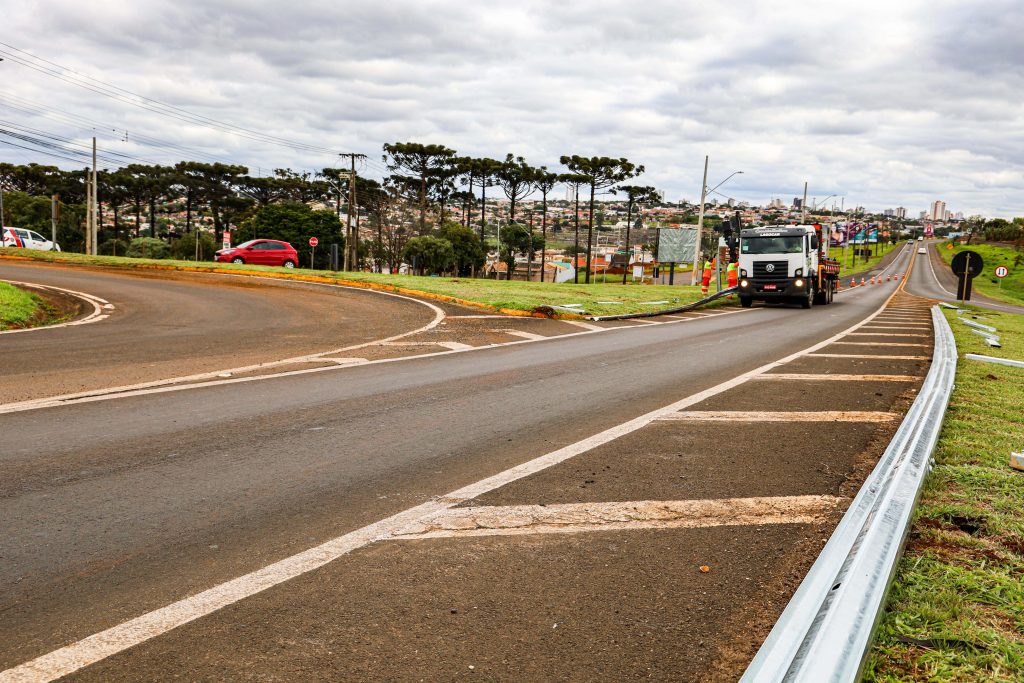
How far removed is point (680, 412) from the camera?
627cm

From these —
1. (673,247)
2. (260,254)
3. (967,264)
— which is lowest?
(260,254)

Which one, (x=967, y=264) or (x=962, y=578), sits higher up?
(x=967, y=264)

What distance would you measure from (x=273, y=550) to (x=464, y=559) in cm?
88

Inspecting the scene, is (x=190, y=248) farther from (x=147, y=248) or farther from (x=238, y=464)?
(x=238, y=464)

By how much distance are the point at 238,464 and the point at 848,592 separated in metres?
3.57

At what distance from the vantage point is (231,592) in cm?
283

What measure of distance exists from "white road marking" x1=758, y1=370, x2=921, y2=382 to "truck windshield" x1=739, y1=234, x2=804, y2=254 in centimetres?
1624

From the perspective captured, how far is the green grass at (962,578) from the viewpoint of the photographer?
2318 mm

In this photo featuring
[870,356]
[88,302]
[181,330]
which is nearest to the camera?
[870,356]

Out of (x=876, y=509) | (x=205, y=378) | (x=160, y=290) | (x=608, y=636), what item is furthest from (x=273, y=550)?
(x=160, y=290)

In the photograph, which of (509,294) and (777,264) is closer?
(509,294)

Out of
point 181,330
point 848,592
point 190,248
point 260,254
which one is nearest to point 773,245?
point 181,330

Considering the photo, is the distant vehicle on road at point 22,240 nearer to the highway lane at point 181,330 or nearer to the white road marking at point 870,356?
the highway lane at point 181,330

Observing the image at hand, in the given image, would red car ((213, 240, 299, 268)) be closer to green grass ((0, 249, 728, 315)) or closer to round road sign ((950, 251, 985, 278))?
green grass ((0, 249, 728, 315))
